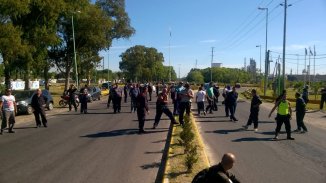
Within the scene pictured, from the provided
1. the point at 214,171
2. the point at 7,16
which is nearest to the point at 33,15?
the point at 7,16

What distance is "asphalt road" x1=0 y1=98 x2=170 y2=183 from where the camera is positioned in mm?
9055

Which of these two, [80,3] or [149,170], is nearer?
[149,170]

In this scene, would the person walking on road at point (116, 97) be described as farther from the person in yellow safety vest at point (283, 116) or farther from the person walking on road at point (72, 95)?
the person in yellow safety vest at point (283, 116)

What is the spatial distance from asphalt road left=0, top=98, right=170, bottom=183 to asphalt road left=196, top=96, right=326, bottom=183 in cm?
170

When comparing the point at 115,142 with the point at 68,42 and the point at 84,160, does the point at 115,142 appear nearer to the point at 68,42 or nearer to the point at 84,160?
the point at 84,160

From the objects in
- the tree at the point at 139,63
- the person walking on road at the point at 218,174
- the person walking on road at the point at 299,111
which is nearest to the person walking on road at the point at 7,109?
the person walking on road at the point at 299,111

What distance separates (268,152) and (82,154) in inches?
188

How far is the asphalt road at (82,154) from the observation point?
905 cm

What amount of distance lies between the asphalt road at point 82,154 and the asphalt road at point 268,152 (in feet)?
5.59

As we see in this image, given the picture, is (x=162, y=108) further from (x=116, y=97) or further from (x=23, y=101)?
(x=23, y=101)

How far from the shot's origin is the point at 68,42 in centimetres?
5338

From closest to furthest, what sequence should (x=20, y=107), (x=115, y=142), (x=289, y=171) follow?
1. (x=289, y=171)
2. (x=115, y=142)
3. (x=20, y=107)

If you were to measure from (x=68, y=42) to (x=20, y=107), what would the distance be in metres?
29.6

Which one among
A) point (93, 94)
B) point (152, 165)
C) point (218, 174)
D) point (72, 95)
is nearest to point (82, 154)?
point (152, 165)
